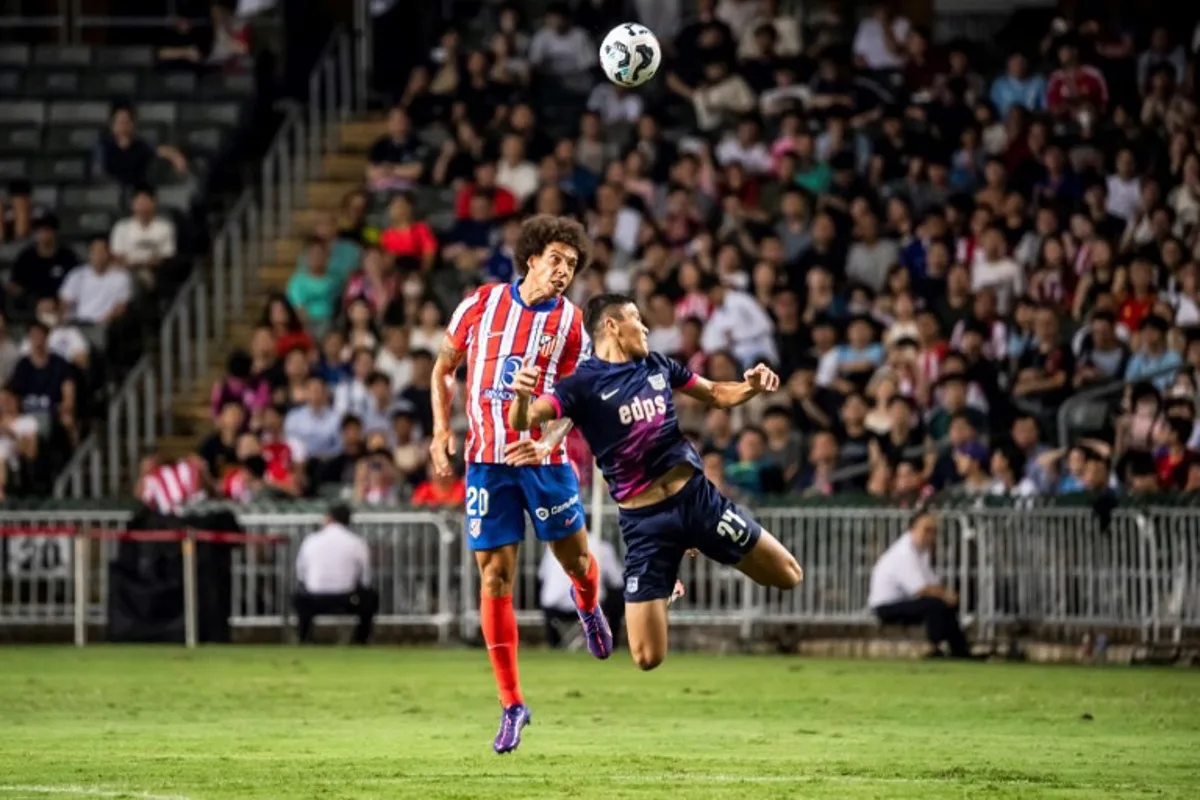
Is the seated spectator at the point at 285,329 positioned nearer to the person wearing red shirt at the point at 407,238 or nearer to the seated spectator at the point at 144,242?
the person wearing red shirt at the point at 407,238

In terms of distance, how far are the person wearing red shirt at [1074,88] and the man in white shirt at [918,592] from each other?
23.4ft

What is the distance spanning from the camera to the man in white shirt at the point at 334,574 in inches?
961

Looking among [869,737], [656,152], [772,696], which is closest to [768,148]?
[656,152]

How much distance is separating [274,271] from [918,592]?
11395 mm

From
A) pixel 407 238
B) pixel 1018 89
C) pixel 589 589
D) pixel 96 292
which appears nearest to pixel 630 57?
pixel 589 589

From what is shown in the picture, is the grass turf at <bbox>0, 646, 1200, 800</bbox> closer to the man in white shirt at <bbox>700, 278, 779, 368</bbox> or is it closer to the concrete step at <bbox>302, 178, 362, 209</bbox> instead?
the man in white shirt at <bbox>700, 278, 779, 368</bbox>

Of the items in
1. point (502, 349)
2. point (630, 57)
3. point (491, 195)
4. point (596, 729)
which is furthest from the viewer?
point (491, 195)

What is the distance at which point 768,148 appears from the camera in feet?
94.6

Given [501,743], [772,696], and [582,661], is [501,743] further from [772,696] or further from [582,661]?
[582,661]

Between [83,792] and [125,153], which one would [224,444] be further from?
[83,792]

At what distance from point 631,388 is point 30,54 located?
21214mm

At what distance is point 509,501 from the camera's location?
539 inches

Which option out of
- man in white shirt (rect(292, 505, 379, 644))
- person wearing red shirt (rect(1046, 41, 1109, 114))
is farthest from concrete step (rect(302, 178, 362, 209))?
person wearing red shirt (rect(1046, 41, 1109, 114))

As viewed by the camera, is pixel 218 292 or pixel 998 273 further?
pixel 218 292
